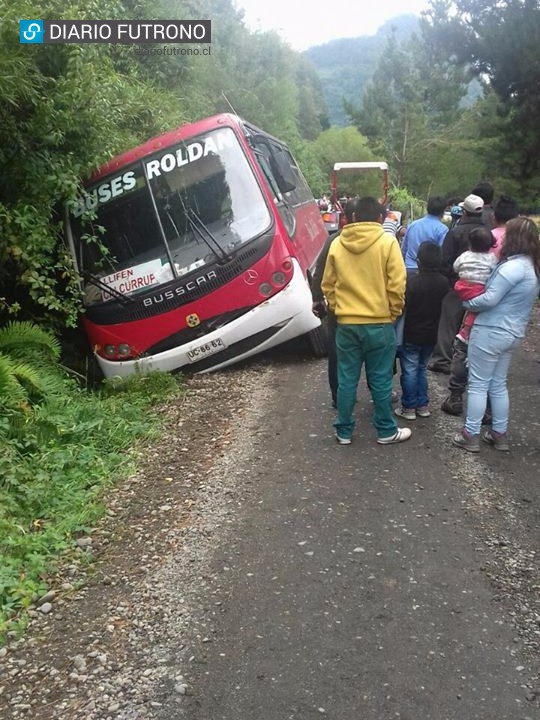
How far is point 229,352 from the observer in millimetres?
7148

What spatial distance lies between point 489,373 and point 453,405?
90 centimetres

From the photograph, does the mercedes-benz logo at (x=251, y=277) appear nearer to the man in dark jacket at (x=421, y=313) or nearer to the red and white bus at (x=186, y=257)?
the red and white bus at (x=186, y=257)

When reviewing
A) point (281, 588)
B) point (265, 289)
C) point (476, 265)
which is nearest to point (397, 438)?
point (476, 265)

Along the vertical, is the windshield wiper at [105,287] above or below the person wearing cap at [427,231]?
below

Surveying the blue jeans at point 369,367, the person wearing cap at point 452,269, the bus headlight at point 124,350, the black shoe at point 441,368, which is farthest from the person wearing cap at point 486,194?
the bus headlight at point 124,350

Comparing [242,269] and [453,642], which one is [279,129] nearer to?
[242,269]

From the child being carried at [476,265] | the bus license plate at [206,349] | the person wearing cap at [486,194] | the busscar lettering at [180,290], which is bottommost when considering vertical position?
the bus license plate at [206,349]

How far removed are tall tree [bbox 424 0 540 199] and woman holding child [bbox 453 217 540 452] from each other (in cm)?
1102

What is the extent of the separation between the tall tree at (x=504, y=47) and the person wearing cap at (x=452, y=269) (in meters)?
8.89

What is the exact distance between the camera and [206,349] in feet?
23.1

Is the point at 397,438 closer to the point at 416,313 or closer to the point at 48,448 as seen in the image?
the point at 416,313

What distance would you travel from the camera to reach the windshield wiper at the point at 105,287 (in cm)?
701

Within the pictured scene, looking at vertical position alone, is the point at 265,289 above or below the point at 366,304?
below

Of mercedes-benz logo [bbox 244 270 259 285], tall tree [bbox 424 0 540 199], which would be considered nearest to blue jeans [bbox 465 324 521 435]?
mercedes-benz logo [bbox 244 270 259 285]
